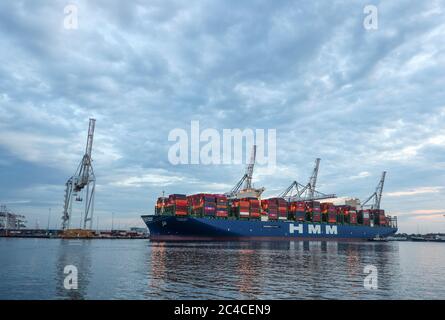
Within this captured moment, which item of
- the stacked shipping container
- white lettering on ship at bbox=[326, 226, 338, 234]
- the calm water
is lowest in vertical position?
the calm water

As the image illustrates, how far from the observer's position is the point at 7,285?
1223 inches

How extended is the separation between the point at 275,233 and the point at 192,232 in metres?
31.8

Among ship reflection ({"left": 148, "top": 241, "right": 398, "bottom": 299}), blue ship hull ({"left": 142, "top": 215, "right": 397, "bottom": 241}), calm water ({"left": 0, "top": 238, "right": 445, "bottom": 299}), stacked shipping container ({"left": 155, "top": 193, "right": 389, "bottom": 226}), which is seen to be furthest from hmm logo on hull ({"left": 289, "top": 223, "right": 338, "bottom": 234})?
calm water ({"left": 0, "top": 238, "right": 445, "bottom": 299})

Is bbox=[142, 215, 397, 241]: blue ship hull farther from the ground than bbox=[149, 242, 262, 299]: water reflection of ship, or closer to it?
farther from the ground

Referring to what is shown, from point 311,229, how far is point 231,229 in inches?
1490

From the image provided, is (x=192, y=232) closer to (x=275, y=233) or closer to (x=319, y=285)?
(x=275, y=233)

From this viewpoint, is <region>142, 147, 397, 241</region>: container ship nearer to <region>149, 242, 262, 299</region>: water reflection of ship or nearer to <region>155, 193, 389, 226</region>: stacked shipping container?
<region>155, 193, 389, 226</region>: stacked shipping container

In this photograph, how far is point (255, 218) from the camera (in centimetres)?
12031

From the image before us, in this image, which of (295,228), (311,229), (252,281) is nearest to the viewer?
(252,281)

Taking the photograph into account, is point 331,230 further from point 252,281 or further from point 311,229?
point 252,281

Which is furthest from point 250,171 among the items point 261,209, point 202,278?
point 202,278

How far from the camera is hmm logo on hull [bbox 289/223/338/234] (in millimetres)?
130500
